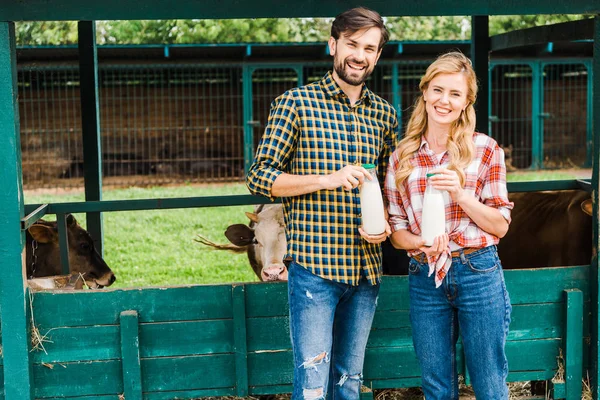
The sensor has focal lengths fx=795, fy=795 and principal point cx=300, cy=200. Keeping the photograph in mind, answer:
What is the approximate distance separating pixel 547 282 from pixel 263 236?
2494mm

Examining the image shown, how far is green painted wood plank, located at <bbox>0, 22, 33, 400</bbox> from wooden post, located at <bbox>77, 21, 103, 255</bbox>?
225cm

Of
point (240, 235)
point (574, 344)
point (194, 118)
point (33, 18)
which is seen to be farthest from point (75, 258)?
point (194, 118)

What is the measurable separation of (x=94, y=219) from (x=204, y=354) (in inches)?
106

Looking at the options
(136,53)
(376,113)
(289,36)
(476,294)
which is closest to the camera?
(476,294)

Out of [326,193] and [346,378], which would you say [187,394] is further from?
[326,193]

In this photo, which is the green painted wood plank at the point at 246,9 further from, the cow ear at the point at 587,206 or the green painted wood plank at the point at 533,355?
the green painted wood plank at the point at 533,355

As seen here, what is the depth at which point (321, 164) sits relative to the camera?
140 inches

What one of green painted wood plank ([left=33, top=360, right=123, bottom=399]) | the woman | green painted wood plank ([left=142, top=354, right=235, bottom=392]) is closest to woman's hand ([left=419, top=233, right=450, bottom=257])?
the woman

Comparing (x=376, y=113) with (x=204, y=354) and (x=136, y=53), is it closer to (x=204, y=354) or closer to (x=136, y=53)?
(x=204, y=354)

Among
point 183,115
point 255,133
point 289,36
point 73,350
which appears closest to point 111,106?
point 183,115

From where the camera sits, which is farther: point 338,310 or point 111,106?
point 111,106

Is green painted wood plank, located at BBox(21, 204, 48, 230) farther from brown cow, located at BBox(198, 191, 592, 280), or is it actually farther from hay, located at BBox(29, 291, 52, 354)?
brown cow, located at BBox(198, 191, 592, 280)

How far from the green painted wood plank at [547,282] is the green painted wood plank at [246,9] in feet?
4.78

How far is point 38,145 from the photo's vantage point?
1919 centimetres
